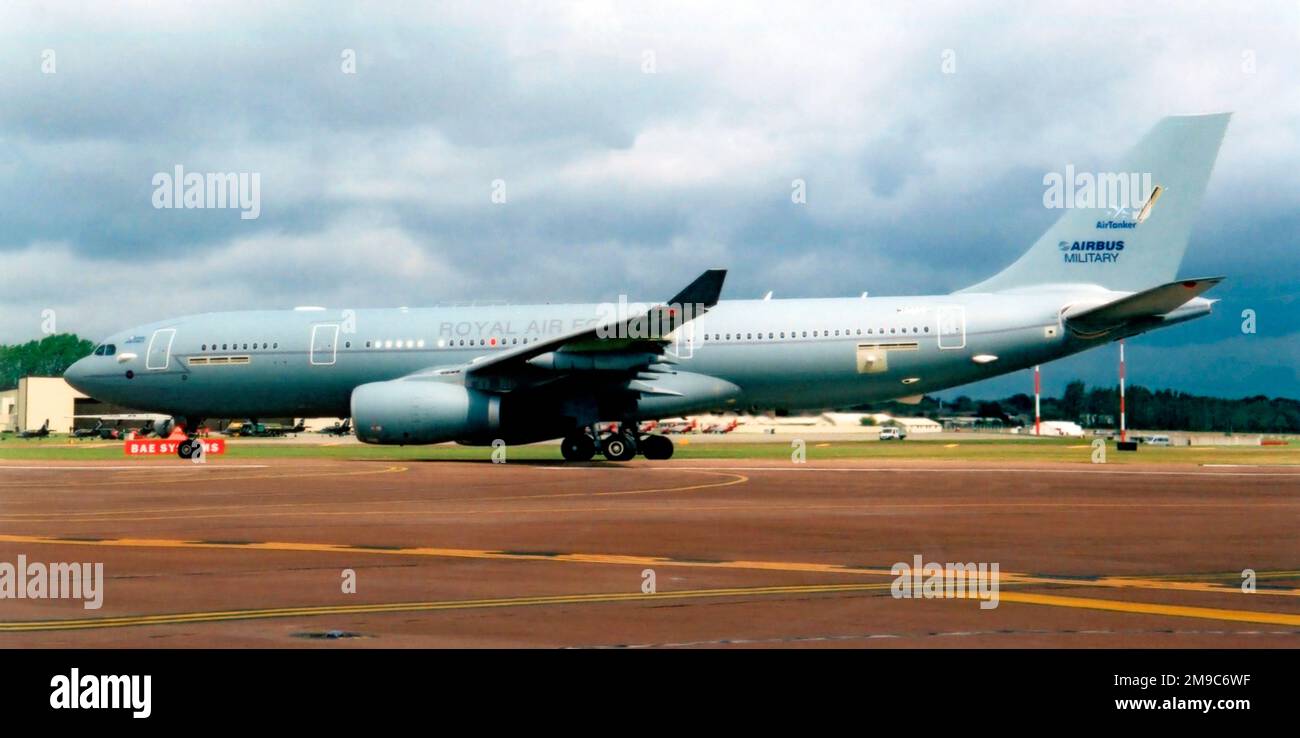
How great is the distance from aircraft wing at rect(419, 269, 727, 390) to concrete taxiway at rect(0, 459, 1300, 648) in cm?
559

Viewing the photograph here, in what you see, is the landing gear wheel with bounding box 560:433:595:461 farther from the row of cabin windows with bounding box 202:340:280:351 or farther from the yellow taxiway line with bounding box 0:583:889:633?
the yellow taxiway line with bounding box 0:583:889:633

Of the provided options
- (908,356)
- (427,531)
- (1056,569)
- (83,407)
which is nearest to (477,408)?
(908,356)

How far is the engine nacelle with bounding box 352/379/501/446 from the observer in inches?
1126

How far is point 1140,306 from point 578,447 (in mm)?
13715

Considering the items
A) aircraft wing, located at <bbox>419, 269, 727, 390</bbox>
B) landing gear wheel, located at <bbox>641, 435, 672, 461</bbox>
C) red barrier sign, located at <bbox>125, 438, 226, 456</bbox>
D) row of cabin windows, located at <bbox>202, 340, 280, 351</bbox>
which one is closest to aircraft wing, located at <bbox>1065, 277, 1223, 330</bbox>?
aircraft wing, located at <bbox>419, 269, 727, 390</bbox>

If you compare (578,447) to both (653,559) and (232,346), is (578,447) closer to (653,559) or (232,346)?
(232,346)

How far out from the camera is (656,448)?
32438mm

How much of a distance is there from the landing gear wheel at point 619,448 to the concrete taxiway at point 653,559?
770 centimetres

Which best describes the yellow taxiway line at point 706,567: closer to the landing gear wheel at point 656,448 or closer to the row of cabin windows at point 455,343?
the row of cabin windows at point 455,343

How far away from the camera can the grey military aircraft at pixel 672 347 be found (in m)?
28.9

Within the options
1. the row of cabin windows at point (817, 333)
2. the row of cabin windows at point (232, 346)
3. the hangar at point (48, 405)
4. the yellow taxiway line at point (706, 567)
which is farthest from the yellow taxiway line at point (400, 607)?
the hangar at point (48, 405)
